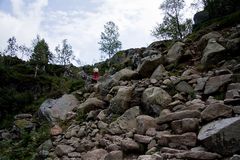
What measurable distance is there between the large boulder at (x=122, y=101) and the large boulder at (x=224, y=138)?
5085 mm

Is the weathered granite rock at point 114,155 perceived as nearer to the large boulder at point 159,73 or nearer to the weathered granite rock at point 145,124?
the weathered granite rock at point 145,124

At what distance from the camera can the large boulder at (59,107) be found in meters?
15.7

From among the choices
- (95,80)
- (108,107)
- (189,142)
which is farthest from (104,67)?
(189,142)

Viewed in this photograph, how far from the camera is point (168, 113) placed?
396 inches

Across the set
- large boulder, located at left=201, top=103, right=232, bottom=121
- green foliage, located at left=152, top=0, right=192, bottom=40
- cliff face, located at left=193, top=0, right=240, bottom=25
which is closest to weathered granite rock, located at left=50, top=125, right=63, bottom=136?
large boulder, located at left=201, top=103, right=232, bottom=121

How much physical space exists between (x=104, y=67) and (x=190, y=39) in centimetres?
1598

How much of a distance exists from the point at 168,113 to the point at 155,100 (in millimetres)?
1469

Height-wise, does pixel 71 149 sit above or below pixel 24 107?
below

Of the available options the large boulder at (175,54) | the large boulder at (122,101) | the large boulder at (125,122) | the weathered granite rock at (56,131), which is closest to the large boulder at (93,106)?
the large boulder at (122,101)

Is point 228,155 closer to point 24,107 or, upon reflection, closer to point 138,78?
point 138,78

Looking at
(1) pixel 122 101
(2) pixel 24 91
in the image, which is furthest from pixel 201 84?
(2) pixel 24 91

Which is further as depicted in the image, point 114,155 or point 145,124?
point 145,124

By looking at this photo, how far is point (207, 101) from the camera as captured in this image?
9906mm

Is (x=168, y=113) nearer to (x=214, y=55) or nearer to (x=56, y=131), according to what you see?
(x=214, y=55)
